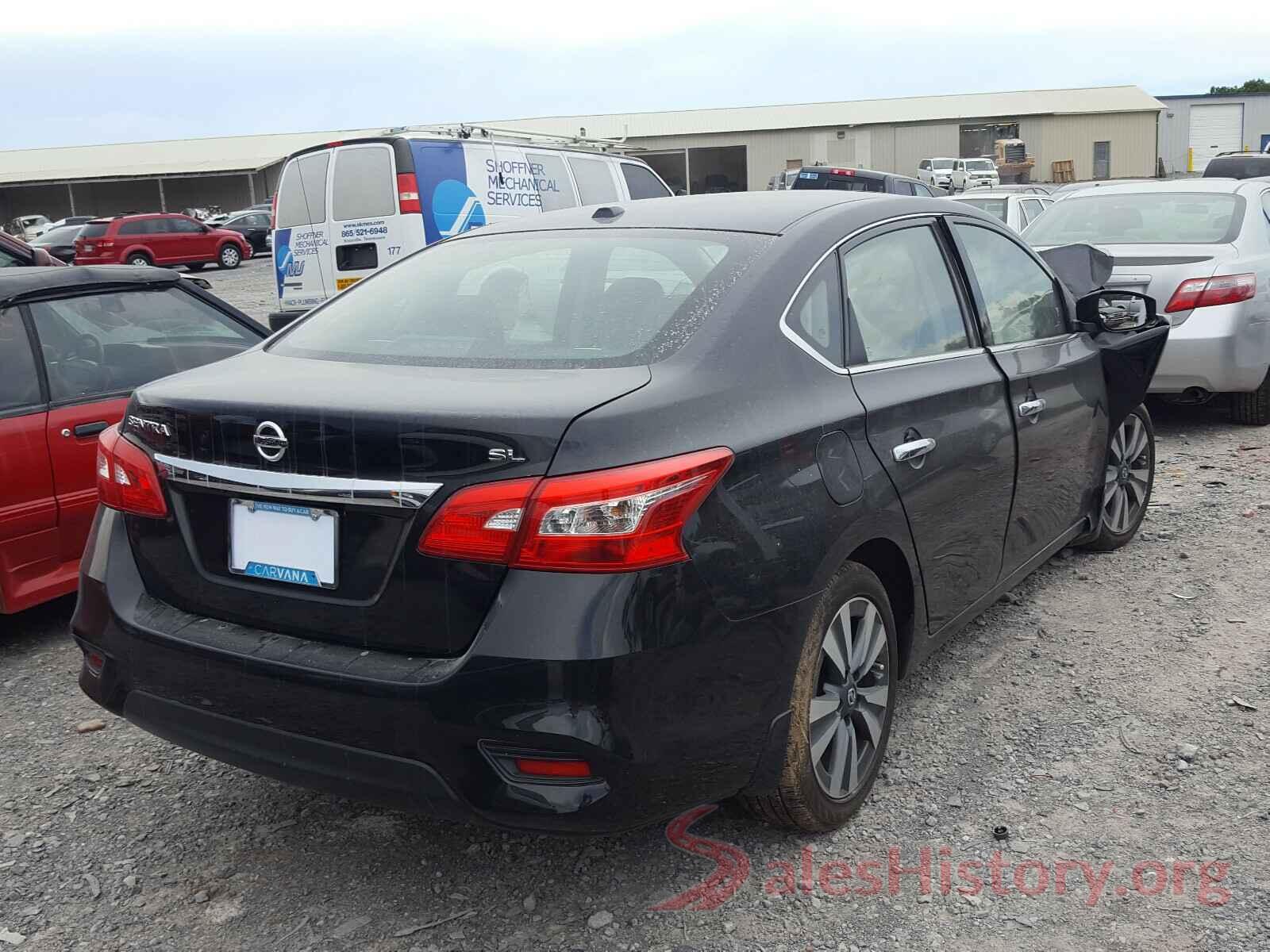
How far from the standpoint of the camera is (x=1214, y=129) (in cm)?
6581

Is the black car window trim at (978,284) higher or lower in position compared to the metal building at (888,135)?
lower

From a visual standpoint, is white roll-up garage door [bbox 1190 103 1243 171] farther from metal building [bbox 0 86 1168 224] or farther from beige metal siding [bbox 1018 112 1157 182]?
beige metal siding [bbox 1018 112 1157 182]

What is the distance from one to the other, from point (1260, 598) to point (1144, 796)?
187 centimetres

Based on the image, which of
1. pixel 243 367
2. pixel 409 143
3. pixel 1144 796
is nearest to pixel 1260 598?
pixel 1144 796

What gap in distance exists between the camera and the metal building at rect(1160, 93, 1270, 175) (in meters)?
64.8

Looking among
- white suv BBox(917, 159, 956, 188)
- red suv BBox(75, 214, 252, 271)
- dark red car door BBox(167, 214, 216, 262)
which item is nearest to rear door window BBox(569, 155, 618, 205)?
red suv BBox(75, 214, 252, 271)

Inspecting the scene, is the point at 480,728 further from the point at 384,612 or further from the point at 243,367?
the point at 243,367

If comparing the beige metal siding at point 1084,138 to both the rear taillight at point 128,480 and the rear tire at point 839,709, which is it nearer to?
the rear tire at point 839,709

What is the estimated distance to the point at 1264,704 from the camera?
3719 millimetres

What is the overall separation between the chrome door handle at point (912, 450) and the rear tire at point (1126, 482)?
2.08m

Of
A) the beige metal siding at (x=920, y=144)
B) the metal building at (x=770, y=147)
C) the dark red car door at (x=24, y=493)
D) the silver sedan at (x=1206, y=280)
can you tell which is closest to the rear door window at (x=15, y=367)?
the dark red car door at (x=24, y=493)

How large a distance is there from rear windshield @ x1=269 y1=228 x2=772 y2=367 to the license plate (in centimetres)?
53

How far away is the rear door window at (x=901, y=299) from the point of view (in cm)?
320

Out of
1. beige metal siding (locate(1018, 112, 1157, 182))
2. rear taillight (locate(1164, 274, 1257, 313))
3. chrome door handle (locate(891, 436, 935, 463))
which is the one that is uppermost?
beige metal siding (locate(1018, 112, 1157, 182))
